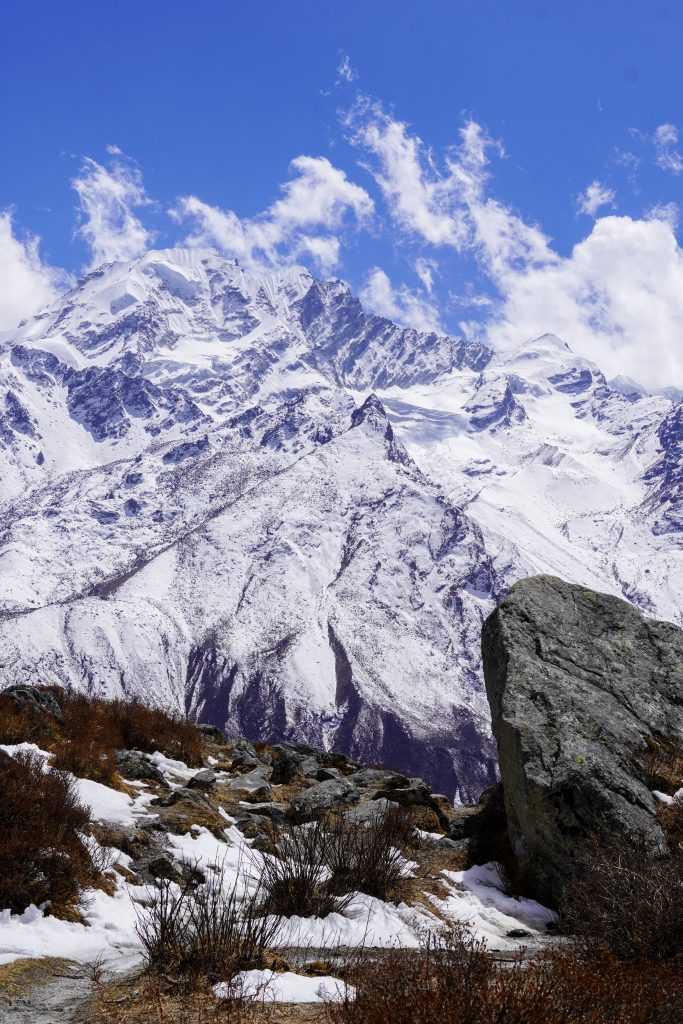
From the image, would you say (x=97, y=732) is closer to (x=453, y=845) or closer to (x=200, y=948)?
(x=453, y=845)

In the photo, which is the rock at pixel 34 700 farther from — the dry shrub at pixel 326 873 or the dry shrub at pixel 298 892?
the dry shrub at pixel 298 892

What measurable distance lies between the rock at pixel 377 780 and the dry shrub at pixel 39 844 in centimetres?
1118

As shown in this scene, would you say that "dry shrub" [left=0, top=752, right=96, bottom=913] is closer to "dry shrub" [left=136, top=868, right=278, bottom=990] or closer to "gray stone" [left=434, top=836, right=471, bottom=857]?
"dry shrub" [left=136, top=868, right=278, bottom=990]

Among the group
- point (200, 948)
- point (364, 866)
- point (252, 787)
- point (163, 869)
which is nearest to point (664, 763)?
point (364, 866)

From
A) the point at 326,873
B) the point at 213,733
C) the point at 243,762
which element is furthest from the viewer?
the point at 213,733

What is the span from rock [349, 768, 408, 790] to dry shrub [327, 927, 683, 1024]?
47.5 ft

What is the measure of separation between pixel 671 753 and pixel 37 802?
456 inches

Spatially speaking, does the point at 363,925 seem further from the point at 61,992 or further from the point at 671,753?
the point at 671,753

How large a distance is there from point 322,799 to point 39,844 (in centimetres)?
891

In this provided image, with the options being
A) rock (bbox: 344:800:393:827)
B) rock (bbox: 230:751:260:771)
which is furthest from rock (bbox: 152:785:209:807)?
rock (bbox: 230:751:260:771)

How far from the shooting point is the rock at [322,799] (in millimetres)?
16375

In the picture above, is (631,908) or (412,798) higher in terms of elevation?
(412,798)

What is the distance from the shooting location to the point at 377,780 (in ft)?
73.5

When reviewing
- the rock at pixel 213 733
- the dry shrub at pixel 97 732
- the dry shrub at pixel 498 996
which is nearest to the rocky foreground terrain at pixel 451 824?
the dry shrub at pixel 97 732
